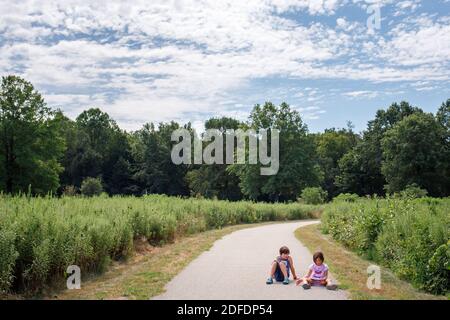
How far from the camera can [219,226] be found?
25953 mm

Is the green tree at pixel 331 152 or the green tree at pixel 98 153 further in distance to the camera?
the green tree at pixel 331 152

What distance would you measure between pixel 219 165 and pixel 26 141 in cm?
3977

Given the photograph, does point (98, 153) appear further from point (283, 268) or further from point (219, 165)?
point (283, 268)

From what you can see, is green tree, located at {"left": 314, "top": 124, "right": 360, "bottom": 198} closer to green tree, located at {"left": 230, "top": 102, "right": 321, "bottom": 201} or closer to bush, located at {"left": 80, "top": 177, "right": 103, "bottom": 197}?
green tree, located at {"left": 230, "top": 102, "right": 321, "bottom": 201}

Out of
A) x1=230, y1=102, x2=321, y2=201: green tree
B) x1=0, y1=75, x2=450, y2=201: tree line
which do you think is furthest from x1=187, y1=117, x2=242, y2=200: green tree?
x1=230, y1=102, x2=321, y2=201: green tree

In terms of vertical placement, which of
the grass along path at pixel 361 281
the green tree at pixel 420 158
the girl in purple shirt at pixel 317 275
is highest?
the green tree at pixel 420 158

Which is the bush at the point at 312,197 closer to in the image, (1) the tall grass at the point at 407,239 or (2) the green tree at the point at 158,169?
(1) the tall grass at the point at 407,239

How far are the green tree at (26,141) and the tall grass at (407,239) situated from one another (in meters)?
37.0

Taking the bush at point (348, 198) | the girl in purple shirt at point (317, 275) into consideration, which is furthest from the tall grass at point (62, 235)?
the bush at point (348, 198)

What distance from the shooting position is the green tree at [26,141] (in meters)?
45.8

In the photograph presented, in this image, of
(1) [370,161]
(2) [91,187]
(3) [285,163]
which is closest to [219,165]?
(3) [285,163]

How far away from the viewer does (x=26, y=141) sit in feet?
155
